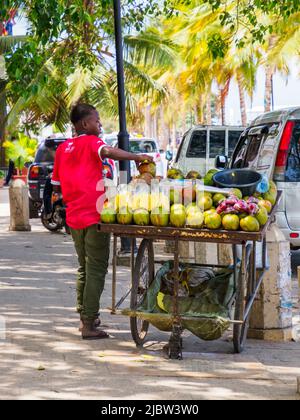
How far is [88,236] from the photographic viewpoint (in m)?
7.95

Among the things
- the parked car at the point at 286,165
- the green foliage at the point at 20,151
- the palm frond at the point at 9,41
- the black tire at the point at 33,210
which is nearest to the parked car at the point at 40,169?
the black tire at the point at 33,210

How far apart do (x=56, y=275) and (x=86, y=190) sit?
14.9 feet

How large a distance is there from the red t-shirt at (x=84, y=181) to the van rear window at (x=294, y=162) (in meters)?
4.63

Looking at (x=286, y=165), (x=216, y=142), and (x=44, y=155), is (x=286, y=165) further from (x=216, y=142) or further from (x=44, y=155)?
(x=216, y=142)

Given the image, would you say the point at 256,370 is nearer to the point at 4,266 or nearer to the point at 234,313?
the point at 234,313

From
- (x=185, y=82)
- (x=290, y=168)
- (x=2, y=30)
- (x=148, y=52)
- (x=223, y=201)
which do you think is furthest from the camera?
(x=185, y=82)

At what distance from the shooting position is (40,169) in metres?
20.4

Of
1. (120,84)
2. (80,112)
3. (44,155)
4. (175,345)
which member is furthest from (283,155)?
(44,155)

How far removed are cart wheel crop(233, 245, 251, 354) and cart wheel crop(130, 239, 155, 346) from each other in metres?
0.78

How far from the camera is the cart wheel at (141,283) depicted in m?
7.69

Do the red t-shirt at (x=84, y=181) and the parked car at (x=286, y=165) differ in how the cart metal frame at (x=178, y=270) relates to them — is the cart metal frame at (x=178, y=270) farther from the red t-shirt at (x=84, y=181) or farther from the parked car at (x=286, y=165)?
the parked car at (x=286, y=165)

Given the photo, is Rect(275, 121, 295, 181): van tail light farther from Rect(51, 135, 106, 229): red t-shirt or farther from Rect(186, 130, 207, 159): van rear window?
Rect(186, 130, 207, 159): van rear window
